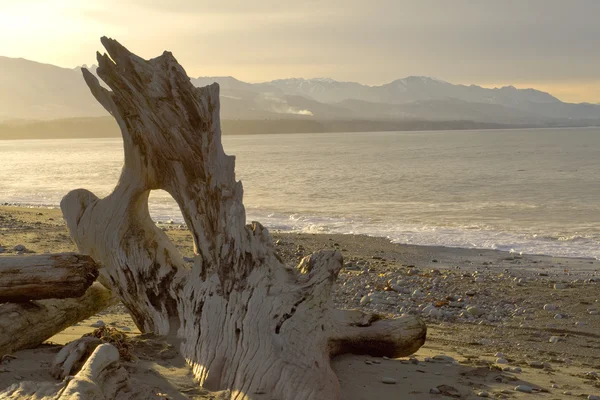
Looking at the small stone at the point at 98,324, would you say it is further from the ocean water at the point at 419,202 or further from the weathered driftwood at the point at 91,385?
the ocean water at the point at 419,202

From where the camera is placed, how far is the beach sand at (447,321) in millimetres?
5965

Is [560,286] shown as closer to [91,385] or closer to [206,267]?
[206,267]

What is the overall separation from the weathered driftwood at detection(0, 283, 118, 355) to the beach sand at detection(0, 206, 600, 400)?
0.13 metres

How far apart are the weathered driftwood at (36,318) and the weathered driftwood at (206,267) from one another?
53cm

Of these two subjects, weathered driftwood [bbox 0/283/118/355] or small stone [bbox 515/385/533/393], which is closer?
weathered driftwood [bbox 0/283/118/355]

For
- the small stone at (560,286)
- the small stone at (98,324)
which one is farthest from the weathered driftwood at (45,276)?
the small stone at (560,286)

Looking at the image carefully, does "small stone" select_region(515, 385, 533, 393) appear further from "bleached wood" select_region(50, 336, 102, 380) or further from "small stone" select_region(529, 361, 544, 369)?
"bleached wood" select_region(50, 336, 102, 380)

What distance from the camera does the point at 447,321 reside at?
32.4 ft

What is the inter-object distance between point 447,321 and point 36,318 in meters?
5.88

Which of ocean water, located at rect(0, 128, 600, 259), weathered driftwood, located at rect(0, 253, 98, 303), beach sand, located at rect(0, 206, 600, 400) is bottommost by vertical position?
ocean water, located at rect(0, 128, 600, 259)

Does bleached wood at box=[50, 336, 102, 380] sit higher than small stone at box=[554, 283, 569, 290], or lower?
higher

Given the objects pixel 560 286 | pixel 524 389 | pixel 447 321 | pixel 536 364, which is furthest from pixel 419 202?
pixel 524 389

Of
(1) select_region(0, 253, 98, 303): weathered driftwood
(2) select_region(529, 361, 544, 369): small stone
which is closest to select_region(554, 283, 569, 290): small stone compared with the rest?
(2) select_region(529, 361, 544, 369): small stone

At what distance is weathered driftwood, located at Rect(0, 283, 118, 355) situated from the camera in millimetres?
6059
